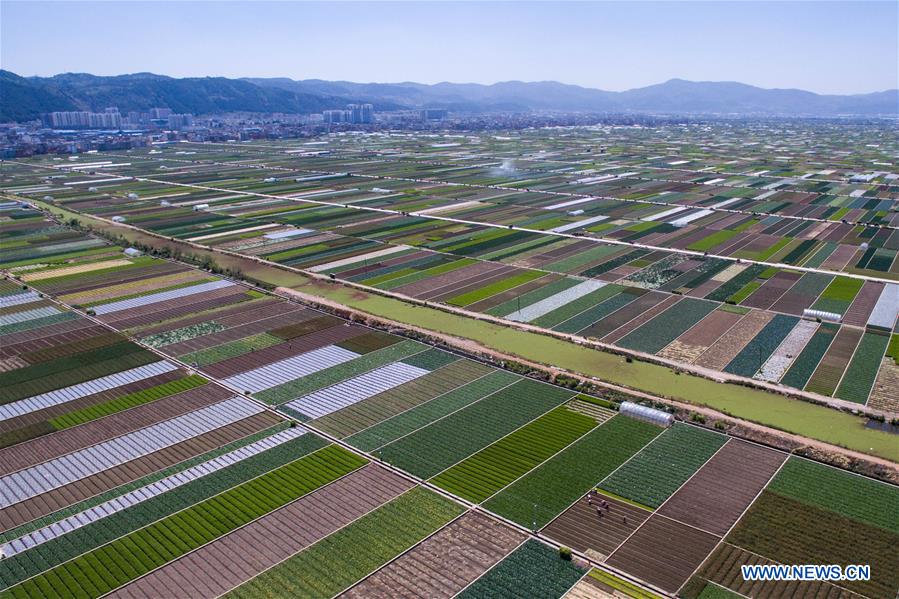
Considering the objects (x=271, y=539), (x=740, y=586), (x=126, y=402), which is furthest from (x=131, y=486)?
(x=740, y=586)

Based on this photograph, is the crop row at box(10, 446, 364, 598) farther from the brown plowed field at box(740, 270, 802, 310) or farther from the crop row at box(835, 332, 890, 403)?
the brown plowed field at box(740, 270, 802, 310)

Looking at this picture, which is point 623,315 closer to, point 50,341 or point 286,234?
point 50,341

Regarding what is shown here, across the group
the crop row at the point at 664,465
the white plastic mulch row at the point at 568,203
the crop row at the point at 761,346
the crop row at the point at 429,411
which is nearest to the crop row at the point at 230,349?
the crop row at the point at 429,411

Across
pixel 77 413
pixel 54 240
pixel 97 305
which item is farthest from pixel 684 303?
pixel 54 240

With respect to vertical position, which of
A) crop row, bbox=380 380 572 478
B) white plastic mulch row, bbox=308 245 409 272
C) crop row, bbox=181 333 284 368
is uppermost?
white plastic mulch row, bbox=308 245 409 272

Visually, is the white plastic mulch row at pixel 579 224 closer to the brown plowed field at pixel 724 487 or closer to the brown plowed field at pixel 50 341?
the brown plowed field at pixel 724 487

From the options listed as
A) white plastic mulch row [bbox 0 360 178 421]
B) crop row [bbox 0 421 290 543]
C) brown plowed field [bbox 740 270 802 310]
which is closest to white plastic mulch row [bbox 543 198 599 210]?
brown plowed field [bbox 740 270 802 310]
